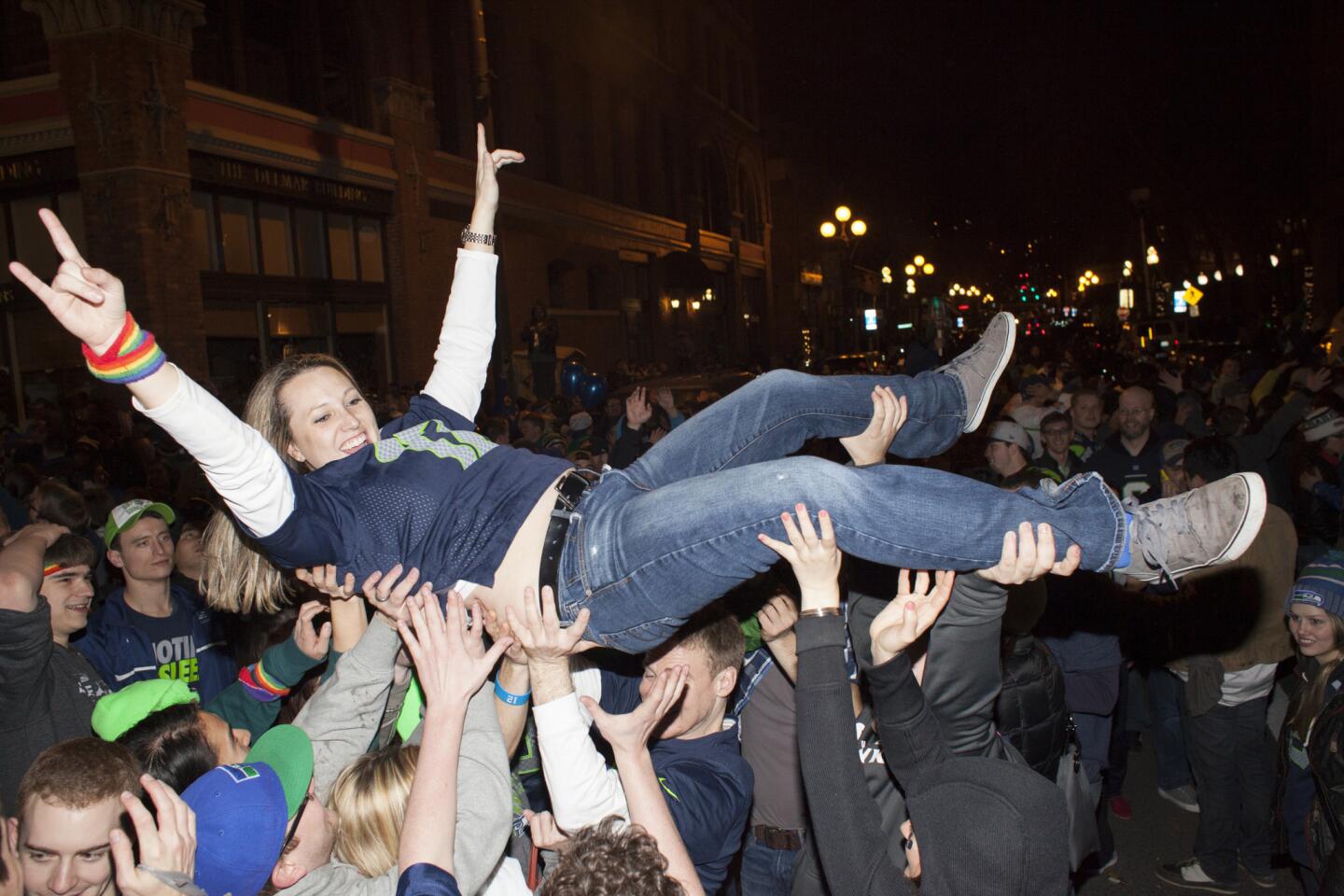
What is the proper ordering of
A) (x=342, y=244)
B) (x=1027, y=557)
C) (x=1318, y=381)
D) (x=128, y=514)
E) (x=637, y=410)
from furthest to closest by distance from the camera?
(x=342, y=244) < (x=637, y=410) < (x=1318, y=381) < (x=128, y=514) < (x=1027, y=557)

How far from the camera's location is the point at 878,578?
3715 mm

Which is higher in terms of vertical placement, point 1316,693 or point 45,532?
point 45,532

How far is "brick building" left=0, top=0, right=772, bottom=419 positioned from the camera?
1245cm

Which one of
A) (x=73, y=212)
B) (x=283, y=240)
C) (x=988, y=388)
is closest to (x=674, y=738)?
(x=988, y=388)

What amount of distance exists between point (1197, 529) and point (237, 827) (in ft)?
8.60

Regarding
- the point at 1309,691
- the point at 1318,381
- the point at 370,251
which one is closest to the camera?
the point at 1309,691

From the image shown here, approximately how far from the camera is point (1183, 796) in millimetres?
5750

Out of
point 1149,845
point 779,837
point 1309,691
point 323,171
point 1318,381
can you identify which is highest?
point 323,171

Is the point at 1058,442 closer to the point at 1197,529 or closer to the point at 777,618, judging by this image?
the point at 1197,529

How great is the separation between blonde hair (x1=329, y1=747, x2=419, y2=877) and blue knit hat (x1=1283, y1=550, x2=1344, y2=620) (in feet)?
11.6

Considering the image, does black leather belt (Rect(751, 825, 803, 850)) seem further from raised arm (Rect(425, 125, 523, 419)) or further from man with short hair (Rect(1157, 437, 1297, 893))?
man with short hair (Rect(1157, 437, 1297, 893))

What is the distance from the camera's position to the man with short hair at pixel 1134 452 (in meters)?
6.98

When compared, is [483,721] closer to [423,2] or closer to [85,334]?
[85,334]

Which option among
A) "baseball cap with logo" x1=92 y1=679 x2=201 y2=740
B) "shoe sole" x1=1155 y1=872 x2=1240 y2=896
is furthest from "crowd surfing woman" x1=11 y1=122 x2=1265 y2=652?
"shoe sole" x1=1155 y1=872 x2=1240 y2=896
